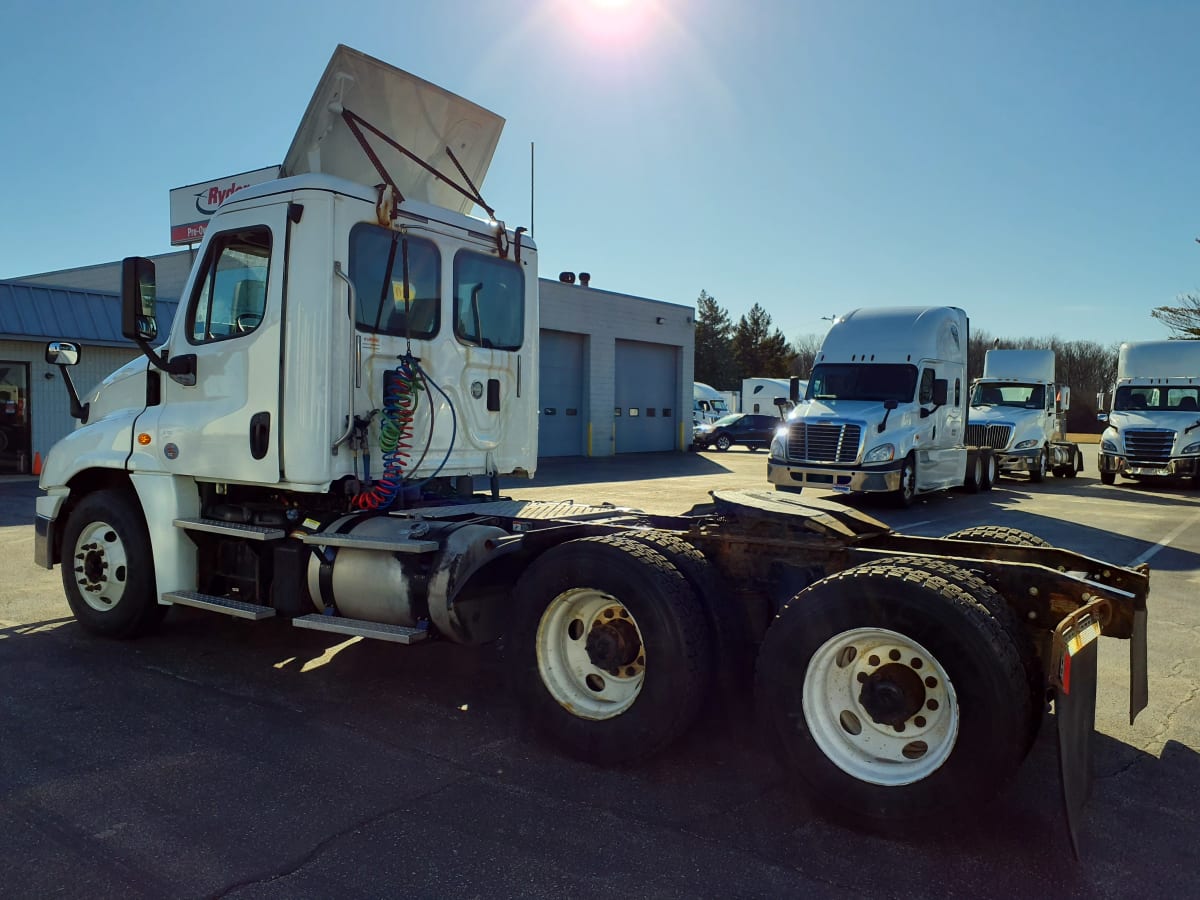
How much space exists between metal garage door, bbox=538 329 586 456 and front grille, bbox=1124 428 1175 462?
52.7 feet

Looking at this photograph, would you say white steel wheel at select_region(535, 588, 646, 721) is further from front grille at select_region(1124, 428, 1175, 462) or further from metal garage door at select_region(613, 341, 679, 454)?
metal garage door at select_region(613, 341, 679, 454)

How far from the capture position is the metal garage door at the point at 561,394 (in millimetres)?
29484

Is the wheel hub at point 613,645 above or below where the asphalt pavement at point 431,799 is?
above

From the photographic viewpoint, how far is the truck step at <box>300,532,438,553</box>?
5023mm

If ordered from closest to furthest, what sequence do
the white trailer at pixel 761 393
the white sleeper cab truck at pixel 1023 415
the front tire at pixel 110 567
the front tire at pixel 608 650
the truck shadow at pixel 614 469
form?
the front tire at pixel 608 650 → the front tire at pixel 110 567 → the truck shadow at pixel 614 469 → the white sleeper cab truck at pixel 1023 415 → the white trailer at pixel 761 393

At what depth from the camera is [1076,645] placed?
339cm

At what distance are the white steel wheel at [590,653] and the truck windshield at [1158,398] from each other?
2209 cm

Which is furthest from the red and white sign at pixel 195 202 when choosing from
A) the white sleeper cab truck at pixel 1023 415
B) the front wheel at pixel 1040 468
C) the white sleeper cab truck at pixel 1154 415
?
the white sleeper cab truck at pixel 1154 415

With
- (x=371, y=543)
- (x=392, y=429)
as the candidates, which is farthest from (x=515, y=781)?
(x=392, y=429)

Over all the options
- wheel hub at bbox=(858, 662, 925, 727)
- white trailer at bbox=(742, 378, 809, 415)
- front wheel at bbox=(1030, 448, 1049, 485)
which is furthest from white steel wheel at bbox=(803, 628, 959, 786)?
white trailer at bbox=(742, 378, 809, 415)

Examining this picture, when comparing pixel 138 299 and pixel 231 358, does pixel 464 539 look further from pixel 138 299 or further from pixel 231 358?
pixel 138 299

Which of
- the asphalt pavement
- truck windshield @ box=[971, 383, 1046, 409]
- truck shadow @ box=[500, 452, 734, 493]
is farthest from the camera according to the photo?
truck windshield @ box=[971, 383, 1046, 409]

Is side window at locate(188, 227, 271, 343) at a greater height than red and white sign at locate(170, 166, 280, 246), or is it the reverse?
red and white sign at locate(170, 166, 280, 246)

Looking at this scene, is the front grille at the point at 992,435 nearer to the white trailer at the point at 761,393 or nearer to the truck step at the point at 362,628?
the truck step at the point at 362,628
